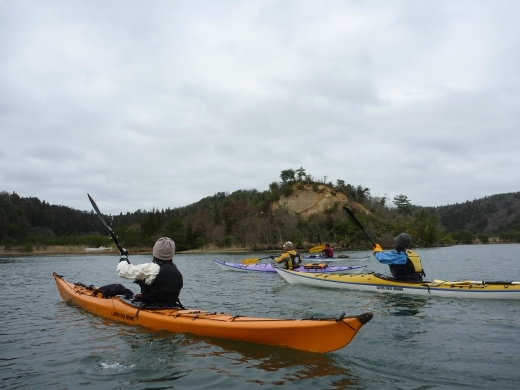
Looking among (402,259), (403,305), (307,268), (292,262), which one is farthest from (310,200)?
(403,305)

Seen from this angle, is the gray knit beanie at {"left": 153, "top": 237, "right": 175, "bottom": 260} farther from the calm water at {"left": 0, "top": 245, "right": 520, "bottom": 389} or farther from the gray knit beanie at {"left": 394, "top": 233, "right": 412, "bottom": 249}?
the gray knit beanie at {"left": 394, "top": 233, "right": 412, "bottom": 249}

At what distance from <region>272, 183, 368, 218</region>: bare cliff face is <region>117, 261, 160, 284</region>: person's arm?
57.8 m

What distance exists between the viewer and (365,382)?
479cm

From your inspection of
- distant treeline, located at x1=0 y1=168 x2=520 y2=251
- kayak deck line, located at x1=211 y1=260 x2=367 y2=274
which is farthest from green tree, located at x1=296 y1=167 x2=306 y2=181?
kayak deck line, located at x1=211 y1=260 x2=367 y2=274

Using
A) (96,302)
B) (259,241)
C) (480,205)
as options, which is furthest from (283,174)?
(480,205)

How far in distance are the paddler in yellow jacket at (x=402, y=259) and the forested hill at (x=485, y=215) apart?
4366 inches

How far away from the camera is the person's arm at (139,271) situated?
23.6 feet

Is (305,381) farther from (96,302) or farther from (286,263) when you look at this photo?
(286,263)

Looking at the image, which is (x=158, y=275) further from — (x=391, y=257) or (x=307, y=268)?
(x=307, y=268)

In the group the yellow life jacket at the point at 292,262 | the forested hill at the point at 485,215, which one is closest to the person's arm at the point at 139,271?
the yellow life jacket at the point at 292,262

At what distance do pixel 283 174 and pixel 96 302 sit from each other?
61.3 meters

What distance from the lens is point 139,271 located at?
23.6 ft

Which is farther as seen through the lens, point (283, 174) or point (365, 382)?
point (283, 174)

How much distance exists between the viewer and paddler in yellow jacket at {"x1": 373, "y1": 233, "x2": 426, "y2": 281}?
1088cm
